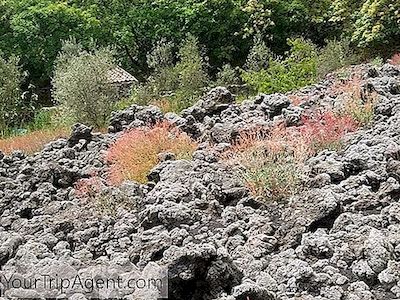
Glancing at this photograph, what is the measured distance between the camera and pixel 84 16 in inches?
961

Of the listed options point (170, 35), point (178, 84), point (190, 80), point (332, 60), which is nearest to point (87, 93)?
point (190, 80)

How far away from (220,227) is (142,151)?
2664mm

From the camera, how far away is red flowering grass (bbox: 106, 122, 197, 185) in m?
7.16

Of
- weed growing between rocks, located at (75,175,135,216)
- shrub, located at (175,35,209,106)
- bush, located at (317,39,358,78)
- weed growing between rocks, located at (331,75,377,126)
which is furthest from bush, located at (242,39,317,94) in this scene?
weed growing between rocks, located at (75,175,135,216)

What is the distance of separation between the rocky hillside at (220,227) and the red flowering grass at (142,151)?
0.21 metres

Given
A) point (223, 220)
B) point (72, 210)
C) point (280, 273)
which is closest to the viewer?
point (280, 273)

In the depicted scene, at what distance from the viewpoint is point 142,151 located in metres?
7.59

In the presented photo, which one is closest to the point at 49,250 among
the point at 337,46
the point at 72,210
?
the point at 72,210

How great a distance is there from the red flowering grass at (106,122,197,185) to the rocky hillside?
0.21 m

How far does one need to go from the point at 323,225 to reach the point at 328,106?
14.1 feet

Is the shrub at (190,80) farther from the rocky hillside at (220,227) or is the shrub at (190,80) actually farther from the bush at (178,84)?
the rocky hillside at (220,227)

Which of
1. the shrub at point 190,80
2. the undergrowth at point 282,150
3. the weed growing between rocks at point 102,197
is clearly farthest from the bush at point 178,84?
the weed growing between rocks at point 102,197

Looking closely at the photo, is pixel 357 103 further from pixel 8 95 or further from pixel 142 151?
pixel 8 95

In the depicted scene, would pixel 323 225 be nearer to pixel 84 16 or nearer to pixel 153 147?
pixel 153 147
